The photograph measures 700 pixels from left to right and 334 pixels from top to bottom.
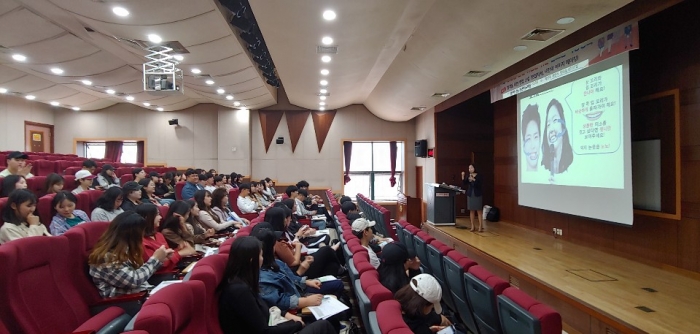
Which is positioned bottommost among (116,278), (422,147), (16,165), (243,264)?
Answer: (116,278)

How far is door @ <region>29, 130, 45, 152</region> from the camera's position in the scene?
10.3 metres

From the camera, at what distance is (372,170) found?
39.1ft

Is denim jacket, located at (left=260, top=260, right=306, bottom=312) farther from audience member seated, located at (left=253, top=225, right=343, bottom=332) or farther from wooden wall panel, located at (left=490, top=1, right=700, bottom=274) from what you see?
wooden wall panel, located at (left=490, top=1, right=700, bottom=274)

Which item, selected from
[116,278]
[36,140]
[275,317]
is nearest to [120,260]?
[116,278]

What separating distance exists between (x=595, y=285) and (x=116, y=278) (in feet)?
12.1

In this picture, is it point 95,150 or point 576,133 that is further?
point 95,150

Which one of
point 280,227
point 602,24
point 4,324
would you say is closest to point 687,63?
point 602,24

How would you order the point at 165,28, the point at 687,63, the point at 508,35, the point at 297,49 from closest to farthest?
the point at 687,63 → the point at 508,35 → the point at 165,28 → the point at 297,49

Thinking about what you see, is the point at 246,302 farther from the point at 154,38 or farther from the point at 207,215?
the point at 154,38

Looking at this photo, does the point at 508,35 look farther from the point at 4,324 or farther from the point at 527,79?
the point at 4,324

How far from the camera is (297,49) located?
18.9ft

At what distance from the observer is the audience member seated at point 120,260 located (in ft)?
6.64

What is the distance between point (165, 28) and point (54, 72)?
3700 millimetres

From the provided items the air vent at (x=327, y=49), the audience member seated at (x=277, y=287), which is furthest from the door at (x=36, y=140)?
the audience member seated at (x=277, y=287)
